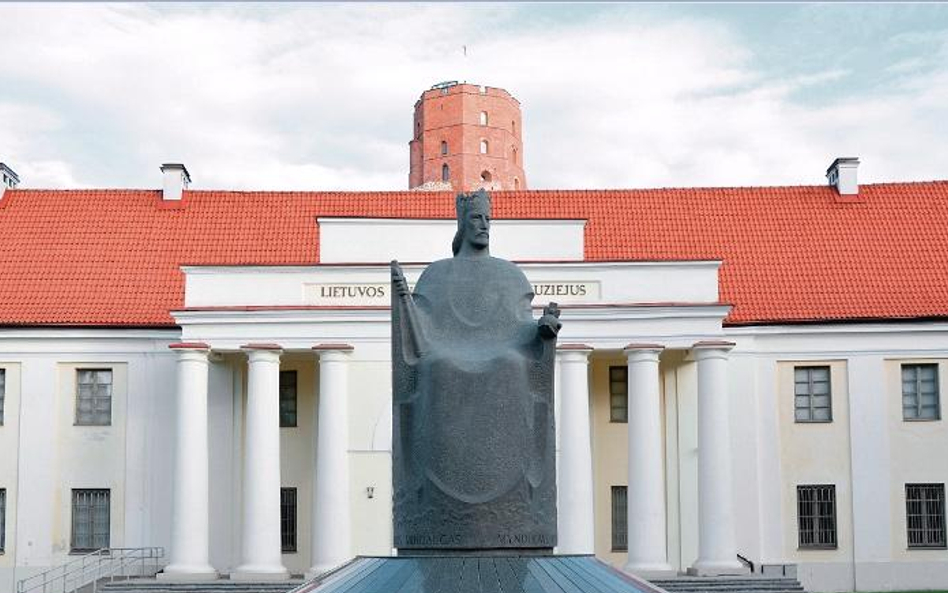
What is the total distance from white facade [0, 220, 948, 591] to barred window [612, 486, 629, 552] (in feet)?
0.60

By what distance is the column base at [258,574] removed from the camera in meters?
35.8

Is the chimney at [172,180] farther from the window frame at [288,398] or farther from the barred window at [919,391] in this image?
the barred window at [919,391]

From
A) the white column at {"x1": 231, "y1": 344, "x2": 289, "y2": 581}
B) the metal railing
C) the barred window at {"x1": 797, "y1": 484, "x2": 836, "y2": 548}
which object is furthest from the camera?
the barred window at {"x1": 797, "y1": 484, "x2": 836, "y2": 548}

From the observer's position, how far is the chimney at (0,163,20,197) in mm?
45000

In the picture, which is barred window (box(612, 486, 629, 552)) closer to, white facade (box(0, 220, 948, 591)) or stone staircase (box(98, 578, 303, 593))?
white facade (box(0, 220, 948, 591))

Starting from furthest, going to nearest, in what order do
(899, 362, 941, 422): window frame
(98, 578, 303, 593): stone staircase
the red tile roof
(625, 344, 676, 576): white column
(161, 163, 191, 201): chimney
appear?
(161, 163, 191, 201): chimney
the red tile roof
(899, 362, 941, 422): window frame
(625, 344, 676, 576): white column
(98, 578, 303, 593): stone staircase

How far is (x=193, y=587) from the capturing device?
35.1 meters

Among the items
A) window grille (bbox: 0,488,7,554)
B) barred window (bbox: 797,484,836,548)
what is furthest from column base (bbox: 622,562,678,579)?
window grille (bbox: 0,488,7,554)

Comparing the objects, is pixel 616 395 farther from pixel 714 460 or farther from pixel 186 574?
pixel 186 574

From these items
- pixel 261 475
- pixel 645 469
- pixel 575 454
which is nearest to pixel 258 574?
pixel 261 475

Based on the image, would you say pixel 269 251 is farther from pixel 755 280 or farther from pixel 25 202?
pixel 755 280

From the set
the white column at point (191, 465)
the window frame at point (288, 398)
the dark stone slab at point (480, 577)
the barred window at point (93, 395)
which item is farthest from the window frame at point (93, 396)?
the dark stone slab at point (480, 577)

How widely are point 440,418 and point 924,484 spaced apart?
28.4 metres

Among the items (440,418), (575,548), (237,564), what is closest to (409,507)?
(440,418)
